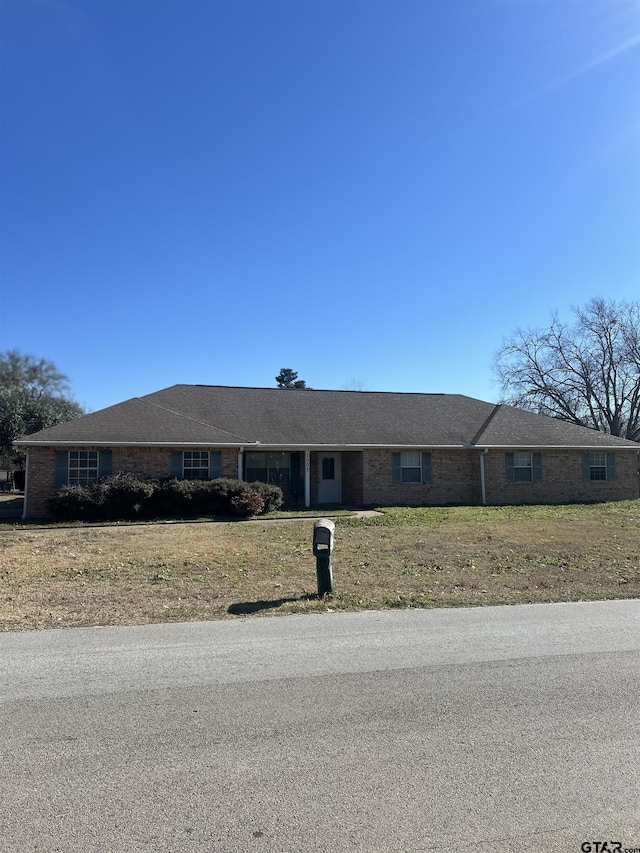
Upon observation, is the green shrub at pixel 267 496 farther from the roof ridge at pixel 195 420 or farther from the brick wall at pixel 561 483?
the brick wall at pixel 561 483

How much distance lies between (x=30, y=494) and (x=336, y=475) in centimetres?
1090

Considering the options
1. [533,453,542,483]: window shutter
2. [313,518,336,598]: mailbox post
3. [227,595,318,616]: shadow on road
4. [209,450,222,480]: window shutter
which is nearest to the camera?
[227,595,318,616]: shadow on road

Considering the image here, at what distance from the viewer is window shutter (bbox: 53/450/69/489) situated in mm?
18344

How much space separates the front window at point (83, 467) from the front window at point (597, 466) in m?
19.0

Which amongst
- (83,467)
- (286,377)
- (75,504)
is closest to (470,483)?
(83,467)

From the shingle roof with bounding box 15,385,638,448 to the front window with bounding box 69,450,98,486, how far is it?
558 mm

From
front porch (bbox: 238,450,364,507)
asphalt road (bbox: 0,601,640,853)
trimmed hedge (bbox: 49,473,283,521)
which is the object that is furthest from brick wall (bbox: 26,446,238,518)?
asphalt road (bbox: 0,601,640,853)

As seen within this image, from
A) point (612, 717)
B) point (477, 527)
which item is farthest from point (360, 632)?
point (477, 527)

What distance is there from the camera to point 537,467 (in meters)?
23.3

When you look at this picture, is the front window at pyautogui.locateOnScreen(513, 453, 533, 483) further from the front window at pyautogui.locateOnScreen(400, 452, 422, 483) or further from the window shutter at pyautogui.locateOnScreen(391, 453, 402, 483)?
the window shutter at pyautogui.locateOnScreen(391, 453, 402, 483)

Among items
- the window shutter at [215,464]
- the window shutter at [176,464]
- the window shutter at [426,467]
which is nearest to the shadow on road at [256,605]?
the window shutter at [176,464]

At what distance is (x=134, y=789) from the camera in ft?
10.3

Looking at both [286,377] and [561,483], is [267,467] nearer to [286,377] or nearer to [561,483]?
[561,483]

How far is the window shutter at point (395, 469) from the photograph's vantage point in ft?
72.6
